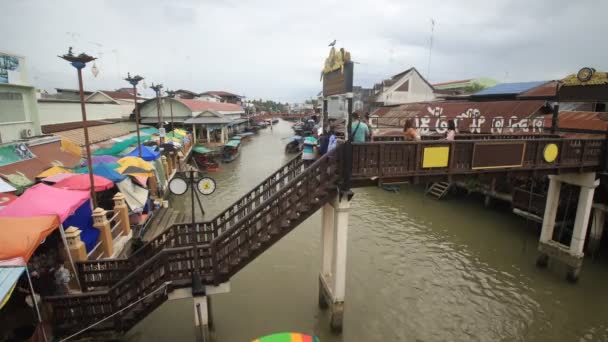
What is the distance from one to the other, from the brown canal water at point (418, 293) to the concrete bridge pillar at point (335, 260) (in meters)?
0.69

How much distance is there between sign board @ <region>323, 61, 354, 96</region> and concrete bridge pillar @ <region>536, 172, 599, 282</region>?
10.1 meters

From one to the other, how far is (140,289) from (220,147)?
31615mm

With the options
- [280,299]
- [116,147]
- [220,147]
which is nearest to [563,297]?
[280,299]

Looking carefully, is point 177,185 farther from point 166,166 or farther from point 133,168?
point 166,166

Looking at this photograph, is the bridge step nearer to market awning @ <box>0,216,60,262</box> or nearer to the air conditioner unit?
market awning @ <box>0,216,60,262</box>

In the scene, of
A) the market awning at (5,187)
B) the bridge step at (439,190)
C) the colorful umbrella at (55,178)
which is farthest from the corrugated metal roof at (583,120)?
the market awning at (5,187)

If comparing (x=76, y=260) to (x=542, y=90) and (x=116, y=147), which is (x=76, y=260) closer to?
(x=116, y=147)

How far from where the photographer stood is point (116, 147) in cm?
1983

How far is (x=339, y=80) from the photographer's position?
7.07 meters

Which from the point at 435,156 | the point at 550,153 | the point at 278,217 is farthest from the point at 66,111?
the point at 550,153

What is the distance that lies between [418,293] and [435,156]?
18.3 ft

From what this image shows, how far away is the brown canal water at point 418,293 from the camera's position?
9562 millimetres

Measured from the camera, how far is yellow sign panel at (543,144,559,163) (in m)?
10.1

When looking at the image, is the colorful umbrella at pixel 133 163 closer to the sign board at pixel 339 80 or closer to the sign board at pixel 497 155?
the sign board at pixel 339 80
